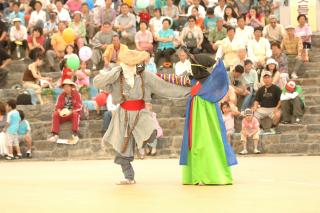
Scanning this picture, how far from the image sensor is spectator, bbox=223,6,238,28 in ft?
76.1

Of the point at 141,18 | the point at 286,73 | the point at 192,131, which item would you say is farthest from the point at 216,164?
the point at 141,18

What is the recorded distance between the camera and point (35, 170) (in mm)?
15898

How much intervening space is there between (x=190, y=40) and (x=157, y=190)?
1074 centimetres

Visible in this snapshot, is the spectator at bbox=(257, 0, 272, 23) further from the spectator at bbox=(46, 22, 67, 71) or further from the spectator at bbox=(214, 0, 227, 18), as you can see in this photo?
the spectator at bbox=(46, 22, 67, 71)

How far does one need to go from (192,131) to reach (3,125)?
25.9 feet

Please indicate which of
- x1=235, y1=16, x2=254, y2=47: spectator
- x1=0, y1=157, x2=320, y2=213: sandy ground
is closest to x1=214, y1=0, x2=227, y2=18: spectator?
x1=235, y1=16, x2=254, y2=47: spectator

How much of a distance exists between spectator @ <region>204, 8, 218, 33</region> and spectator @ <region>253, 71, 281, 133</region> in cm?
390

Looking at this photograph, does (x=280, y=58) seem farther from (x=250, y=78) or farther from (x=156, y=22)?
(x=156, y=22)

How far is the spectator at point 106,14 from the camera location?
23.8 meters

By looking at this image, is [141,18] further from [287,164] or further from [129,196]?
[129,196]

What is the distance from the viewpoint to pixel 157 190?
453 inches

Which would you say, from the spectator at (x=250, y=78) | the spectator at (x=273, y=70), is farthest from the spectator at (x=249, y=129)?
the spectator at (x=273, y=70)

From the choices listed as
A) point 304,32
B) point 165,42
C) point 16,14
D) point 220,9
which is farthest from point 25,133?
point 304,32

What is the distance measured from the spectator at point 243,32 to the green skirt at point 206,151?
30.8ft
